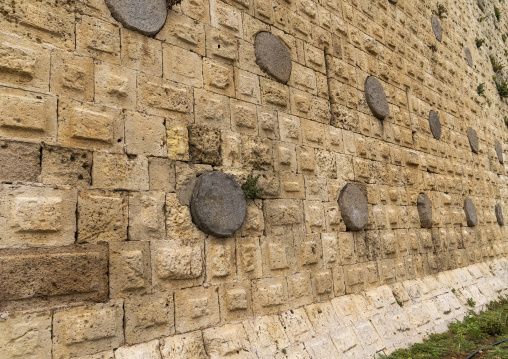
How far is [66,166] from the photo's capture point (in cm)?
237

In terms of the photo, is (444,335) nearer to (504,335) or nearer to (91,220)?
(504,335)

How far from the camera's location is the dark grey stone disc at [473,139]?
7208 mm

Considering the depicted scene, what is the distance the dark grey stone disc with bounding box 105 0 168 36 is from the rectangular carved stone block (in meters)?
1.52

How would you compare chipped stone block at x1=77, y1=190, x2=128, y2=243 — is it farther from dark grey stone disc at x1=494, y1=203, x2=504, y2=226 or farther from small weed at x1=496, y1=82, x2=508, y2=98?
small weed at x1=496, y1=82, x2=508, y2=98

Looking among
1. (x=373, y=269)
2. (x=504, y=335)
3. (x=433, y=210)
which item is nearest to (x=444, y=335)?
(x=504, y=335)

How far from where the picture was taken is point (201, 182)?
293 cm

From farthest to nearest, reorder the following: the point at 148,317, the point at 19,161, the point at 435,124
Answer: the point at 435,124 < the point at 148,317 < the point at 19,161

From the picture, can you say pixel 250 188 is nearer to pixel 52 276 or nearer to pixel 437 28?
pixel 52 276

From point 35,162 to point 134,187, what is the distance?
0.59m

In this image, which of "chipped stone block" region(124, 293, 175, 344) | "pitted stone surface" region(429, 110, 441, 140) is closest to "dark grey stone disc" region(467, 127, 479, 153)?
"pitted stone surface" region(429, 110, 441, 140)

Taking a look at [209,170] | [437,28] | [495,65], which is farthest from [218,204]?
[495,65]

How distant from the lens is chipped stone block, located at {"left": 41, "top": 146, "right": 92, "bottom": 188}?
2.31 meters

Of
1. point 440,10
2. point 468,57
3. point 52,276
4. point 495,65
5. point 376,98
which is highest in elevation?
point 440,10

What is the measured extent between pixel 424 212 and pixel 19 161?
15.6ft
